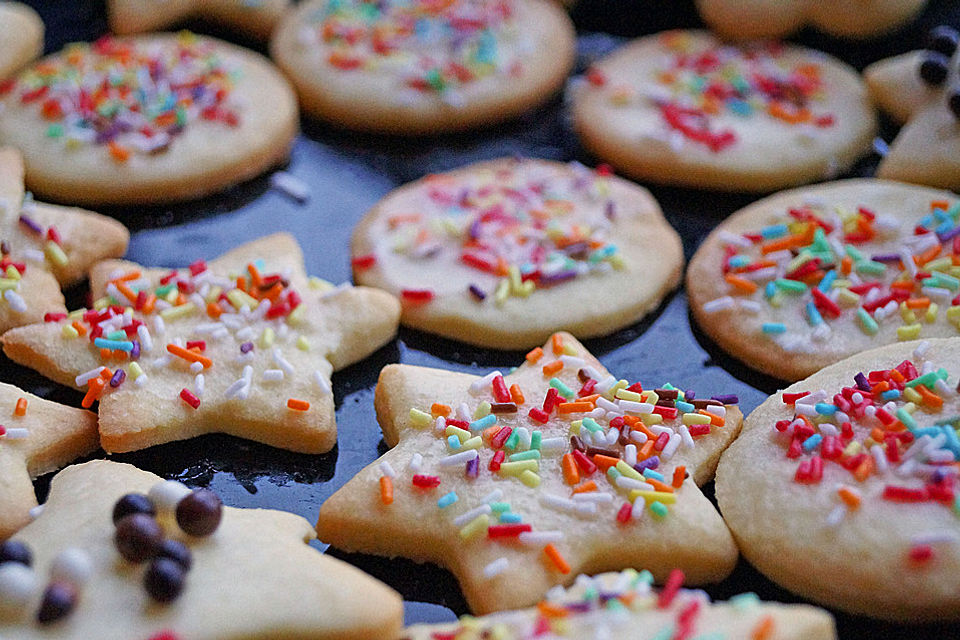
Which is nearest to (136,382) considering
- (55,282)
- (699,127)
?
(55,282)

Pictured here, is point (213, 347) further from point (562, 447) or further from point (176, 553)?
point (562, 447)

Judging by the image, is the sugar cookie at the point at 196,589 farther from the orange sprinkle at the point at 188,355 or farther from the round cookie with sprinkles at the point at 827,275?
the round cookie with sprinkles at the point at 827,275

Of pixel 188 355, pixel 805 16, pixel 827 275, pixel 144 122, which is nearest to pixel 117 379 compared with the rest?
pixel 188 355

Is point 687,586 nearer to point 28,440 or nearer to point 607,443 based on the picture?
point 607,443

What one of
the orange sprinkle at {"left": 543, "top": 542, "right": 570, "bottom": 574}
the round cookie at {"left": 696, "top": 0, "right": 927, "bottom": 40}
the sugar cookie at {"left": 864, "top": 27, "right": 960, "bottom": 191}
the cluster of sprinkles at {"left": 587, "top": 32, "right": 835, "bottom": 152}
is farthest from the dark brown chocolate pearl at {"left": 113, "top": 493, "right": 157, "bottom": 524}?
the round cookie at {"left": 696, "top": 0, "right": 927, "bottom": 40}

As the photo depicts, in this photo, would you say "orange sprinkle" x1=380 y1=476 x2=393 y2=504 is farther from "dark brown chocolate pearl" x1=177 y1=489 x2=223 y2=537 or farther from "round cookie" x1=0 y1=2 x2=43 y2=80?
"round cookie" x1=0 y1=2 x2=43 y2=80

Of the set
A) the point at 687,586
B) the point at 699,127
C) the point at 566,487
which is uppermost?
the point at 699,127

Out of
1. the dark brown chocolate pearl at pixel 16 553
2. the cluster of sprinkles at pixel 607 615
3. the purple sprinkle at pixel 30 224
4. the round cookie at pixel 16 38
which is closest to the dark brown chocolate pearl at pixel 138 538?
the dark brown chocolate pearl at pixel 16 553
